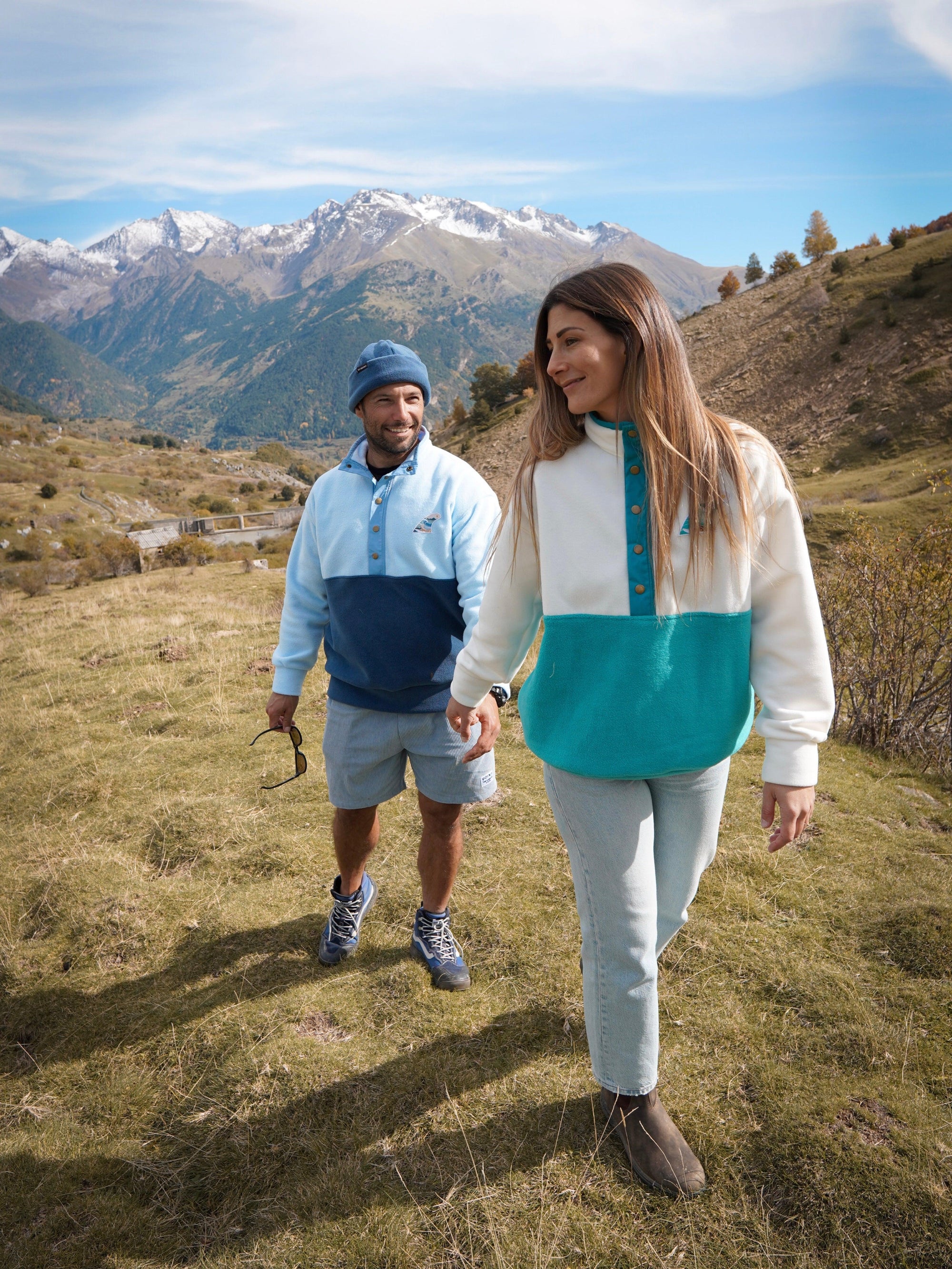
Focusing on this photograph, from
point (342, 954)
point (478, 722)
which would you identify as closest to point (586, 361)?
point (478, 722)

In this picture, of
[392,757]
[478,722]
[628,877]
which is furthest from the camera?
[392,757]

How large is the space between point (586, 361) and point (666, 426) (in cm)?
23

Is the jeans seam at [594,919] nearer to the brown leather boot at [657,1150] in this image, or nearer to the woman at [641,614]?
the woman at [641,614]

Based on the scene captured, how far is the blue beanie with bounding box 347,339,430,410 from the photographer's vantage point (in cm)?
257

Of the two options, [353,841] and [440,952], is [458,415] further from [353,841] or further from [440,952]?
[440,952]

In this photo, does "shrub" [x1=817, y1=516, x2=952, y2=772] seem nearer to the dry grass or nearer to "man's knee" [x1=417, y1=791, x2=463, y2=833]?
the dry grass

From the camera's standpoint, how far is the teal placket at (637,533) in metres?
1.71

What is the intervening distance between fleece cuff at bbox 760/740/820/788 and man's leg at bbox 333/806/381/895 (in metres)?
1.50

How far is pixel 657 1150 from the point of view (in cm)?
201

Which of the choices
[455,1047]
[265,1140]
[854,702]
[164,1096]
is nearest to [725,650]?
[455,1047]

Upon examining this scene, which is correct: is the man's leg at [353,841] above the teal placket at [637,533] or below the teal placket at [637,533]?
below

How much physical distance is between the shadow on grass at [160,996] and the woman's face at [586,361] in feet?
7.81

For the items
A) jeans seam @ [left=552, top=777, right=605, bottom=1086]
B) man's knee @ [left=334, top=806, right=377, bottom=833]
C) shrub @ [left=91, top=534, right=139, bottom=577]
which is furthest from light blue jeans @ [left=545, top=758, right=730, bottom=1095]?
shrub @ [left=91, top=534, right=139, bottom=577]

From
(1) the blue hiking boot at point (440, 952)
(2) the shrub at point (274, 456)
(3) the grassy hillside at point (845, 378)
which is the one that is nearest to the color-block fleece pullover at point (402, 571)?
(1) the blue hiking boot at point (440, 952)
